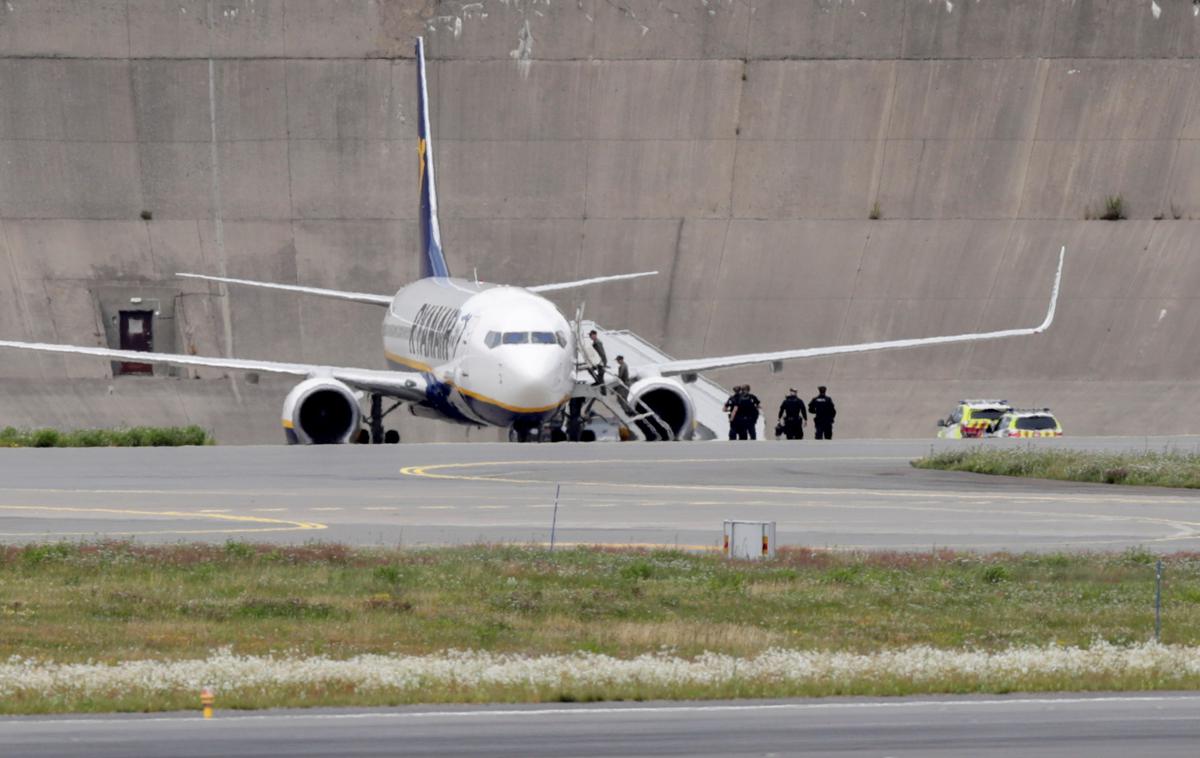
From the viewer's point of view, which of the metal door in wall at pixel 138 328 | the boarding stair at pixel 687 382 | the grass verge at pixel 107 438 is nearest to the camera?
the grass verge at pixel 107 438

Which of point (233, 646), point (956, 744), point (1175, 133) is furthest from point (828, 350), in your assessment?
point (956, 744)

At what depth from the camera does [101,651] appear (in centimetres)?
1689

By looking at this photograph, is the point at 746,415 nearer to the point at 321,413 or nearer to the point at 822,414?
the point at 822,414

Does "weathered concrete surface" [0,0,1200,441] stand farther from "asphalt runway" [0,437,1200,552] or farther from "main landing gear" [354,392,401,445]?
"asphalt runway" [0,437,1200,552]

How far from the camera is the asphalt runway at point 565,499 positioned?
1010 inches

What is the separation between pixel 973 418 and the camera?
188 ft

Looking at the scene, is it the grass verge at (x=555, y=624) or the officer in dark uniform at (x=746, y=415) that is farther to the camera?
the officer in dark uniform at (x=746, y=415)

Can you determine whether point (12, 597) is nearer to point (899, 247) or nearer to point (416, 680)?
point (416, 680)

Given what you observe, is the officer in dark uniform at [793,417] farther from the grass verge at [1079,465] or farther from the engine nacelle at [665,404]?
the grass verge at [1079,465]

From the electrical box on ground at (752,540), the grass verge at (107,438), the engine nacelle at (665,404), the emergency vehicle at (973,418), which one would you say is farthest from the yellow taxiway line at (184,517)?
the emergency vehicle at (973,418)

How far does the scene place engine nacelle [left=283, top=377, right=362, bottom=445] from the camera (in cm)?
4509

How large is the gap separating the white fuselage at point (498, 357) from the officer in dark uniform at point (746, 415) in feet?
22.0

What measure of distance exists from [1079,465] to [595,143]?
3058cm

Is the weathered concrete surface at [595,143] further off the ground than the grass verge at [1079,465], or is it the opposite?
the weathered concrete surface at [595,143]
